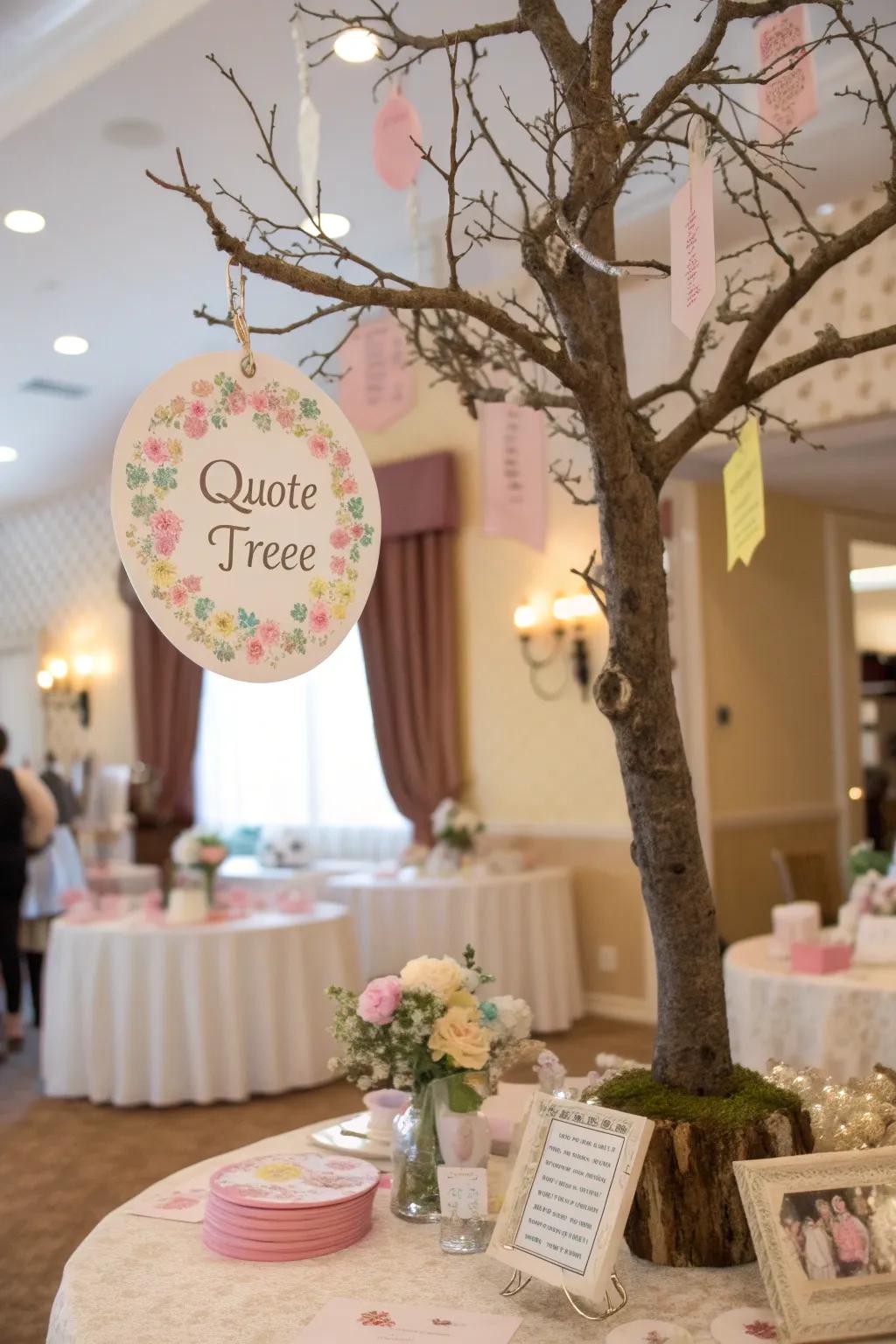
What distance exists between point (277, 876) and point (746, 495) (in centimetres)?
566

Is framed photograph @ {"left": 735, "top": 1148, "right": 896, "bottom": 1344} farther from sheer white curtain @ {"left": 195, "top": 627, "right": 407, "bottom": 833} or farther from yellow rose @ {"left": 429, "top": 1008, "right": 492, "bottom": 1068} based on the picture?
sheer white curtain @ {"left": 195, "top": 627, "right": 407, "bottom": 833}

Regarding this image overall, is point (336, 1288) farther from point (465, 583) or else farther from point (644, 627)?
point (465, 583)

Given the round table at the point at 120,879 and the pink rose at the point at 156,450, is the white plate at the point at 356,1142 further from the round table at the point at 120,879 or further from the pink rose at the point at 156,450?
the round table at the point at 120,879

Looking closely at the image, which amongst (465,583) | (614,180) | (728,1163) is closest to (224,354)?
(614,180)

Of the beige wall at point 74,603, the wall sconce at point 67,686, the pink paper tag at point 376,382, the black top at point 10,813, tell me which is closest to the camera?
the pink paper tag at point 376,382

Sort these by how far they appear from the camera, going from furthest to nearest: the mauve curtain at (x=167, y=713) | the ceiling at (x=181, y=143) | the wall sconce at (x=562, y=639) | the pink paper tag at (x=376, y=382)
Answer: the mauve curtain at (x=167, y=713), the wall sconce at (x=562, y=639), the pink paper tag at (x=376, y=382), the ceiling at (x=181, y=143)

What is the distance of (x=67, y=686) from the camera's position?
10.3m

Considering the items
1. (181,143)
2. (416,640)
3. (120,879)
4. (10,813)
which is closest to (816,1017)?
(10,813)

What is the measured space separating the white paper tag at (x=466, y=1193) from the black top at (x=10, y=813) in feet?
15.4

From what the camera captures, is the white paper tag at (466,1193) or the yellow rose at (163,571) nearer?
the yellow rose at (163,571)

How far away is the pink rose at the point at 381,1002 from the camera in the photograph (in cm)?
174

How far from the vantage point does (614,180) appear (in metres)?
1.59

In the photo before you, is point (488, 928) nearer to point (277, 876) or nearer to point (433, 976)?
point (277, 876)

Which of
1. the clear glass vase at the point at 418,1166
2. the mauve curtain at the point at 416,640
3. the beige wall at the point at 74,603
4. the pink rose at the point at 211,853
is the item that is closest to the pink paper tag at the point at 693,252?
the clear glass vase at the point at 418,1166
